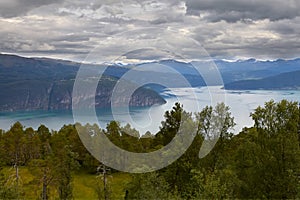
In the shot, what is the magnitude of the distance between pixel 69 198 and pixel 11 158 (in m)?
29.1

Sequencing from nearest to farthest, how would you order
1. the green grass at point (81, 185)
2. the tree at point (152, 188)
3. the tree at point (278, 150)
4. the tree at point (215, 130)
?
the tree at point (152, 188) < the tree at point (278, 150) < the tree at point (215, 130) < the green grass at point (81, 185)

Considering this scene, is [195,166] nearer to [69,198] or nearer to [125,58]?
[69,198]

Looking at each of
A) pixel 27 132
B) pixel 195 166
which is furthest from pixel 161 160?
pixel 27 132

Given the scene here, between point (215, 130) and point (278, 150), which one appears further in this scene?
point (215, 130)

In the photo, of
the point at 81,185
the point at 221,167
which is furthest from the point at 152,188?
the point at 81,185

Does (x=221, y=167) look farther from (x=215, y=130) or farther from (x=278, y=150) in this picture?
(x=278, y=150)

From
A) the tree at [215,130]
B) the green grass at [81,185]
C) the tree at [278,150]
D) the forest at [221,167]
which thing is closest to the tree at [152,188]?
the forest at [221,167]

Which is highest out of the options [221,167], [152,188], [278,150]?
[278,150]

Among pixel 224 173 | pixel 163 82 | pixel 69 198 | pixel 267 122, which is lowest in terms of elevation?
pixel 69 198

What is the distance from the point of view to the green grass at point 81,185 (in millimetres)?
35406

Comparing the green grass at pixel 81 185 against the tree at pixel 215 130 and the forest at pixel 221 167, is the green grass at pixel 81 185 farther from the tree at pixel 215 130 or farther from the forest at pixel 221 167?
the tree at pixel 215 130

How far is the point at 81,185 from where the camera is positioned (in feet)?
153

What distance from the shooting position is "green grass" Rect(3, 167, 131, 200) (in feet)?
116

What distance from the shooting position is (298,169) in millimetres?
20641
